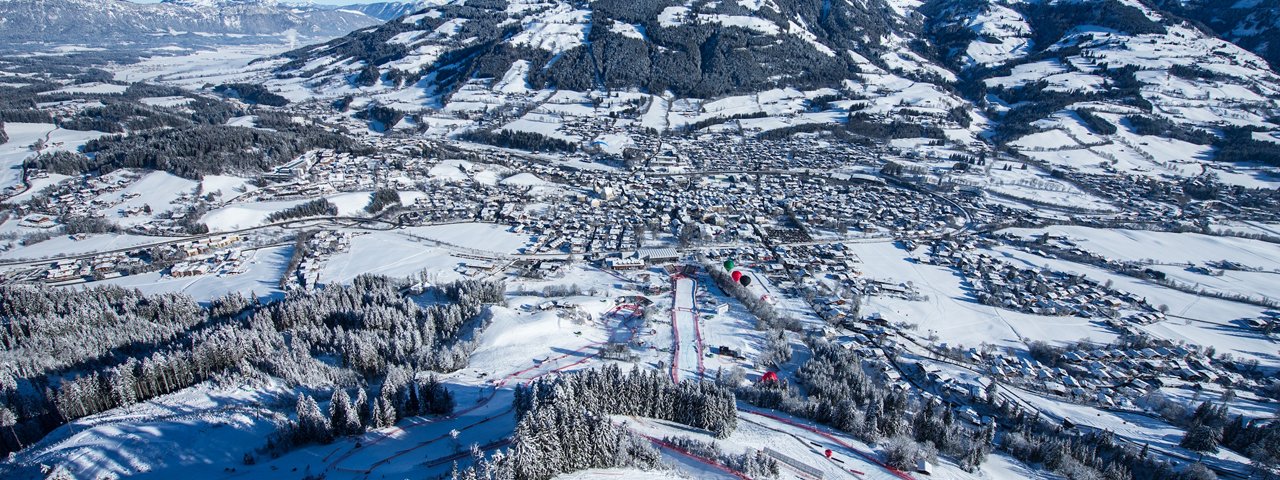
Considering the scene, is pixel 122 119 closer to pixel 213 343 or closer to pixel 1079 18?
pixel 213 343

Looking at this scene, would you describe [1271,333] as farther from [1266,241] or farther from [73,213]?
[73,213]

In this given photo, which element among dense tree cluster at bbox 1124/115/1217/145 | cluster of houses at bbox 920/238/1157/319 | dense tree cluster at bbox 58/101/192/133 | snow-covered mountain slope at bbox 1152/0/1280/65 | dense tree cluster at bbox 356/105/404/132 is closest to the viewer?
cluster of houses at bbox 920/238/1157/319

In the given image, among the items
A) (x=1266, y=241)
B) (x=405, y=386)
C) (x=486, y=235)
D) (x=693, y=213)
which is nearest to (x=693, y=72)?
(x=693, y=213)

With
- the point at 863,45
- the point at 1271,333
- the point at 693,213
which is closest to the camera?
the point at 1271,333

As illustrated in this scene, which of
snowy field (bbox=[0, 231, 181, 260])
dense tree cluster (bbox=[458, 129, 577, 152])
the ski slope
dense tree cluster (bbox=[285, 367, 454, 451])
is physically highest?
dense tree cluster (bbox=[458, 129, 577, 152])

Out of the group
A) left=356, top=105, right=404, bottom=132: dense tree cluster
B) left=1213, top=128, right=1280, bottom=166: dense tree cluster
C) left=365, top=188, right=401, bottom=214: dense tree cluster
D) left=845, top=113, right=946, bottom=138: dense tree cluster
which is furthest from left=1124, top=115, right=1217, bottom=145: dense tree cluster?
left=356, top=105, right=404, bottom=132: dense tree cluster

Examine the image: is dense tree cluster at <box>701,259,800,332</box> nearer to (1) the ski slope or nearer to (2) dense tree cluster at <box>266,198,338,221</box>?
(1) the ski slope
